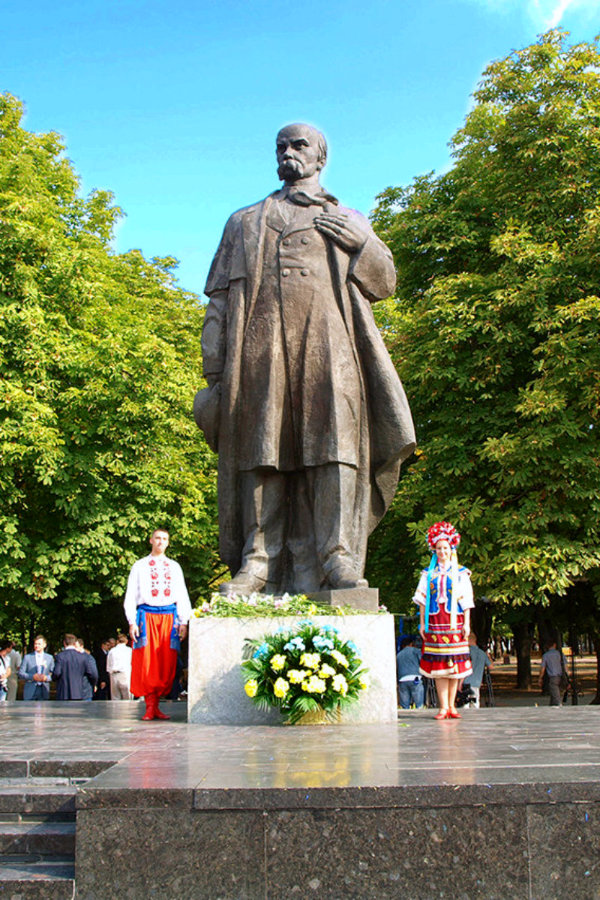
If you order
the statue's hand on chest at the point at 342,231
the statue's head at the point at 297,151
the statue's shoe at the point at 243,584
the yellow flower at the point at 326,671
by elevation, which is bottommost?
the yellow flower at the point at 326,671

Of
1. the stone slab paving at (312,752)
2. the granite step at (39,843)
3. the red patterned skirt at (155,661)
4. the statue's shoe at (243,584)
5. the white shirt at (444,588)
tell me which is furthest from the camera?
the white shirt at (444,588)

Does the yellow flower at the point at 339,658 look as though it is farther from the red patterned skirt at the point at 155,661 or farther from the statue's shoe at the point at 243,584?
the red patterned skirt at the point at 155,661

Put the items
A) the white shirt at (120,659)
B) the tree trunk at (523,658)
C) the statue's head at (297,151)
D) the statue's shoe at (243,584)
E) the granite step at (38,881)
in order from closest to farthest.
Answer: the granite step at (38,881) < the statue's shoe at (243,584) < the statue's head at (297,151) < the white shirt at (120,659) < the tree trunk at (523,658)

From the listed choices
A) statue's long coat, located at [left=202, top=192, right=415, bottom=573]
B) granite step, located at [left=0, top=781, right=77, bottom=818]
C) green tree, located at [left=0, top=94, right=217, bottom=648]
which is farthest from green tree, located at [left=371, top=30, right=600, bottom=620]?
granite step, located at [left=0, top=781, right=77, bottom=818]

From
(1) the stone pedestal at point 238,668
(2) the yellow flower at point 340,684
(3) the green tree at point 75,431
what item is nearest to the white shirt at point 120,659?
(3) the green tree at point 75,431

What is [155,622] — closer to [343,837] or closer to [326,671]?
[326,671]

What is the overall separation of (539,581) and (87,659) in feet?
26.1

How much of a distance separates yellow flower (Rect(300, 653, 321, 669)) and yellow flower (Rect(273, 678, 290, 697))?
164 millimetres

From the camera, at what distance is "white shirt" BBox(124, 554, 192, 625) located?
25.6 feet

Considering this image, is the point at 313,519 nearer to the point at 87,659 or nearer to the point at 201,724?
the point at 201,724

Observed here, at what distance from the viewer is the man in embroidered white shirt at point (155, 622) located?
765 cm

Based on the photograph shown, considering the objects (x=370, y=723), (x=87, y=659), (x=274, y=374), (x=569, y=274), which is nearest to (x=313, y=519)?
(x=274, y=374)

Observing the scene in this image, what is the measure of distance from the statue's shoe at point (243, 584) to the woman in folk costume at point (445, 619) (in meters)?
1.40

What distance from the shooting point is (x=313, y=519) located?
7852 millimetres
